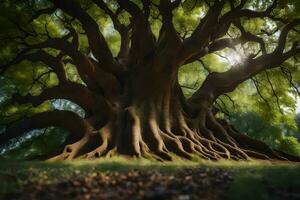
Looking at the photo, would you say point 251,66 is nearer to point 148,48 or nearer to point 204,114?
point 204,114

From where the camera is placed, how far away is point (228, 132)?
66.6 ft

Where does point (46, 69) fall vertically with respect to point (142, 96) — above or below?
above

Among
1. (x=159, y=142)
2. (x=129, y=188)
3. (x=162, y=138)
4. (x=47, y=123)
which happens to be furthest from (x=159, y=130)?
(x=129, y=188)

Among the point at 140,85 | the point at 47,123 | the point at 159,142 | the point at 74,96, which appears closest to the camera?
the point at 159,142

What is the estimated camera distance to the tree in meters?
16.5

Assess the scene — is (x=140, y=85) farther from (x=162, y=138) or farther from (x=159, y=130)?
(x=162, y=138)

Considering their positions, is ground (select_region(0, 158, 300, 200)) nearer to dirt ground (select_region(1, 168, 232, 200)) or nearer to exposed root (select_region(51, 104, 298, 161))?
dirt ground (select_region(1, 168, 232, 200))

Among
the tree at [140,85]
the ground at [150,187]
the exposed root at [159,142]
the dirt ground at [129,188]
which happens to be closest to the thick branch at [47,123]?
the tree at [140,85]

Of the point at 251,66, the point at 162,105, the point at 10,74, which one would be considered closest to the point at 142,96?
the point at 162,105

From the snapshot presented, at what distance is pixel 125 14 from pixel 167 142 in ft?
33.6

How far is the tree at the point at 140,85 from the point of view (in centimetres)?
1645

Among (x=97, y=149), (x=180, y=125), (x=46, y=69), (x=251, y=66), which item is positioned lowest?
(x=97, y=149)

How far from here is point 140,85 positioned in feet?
61.1

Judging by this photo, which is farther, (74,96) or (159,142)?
(74,96)
